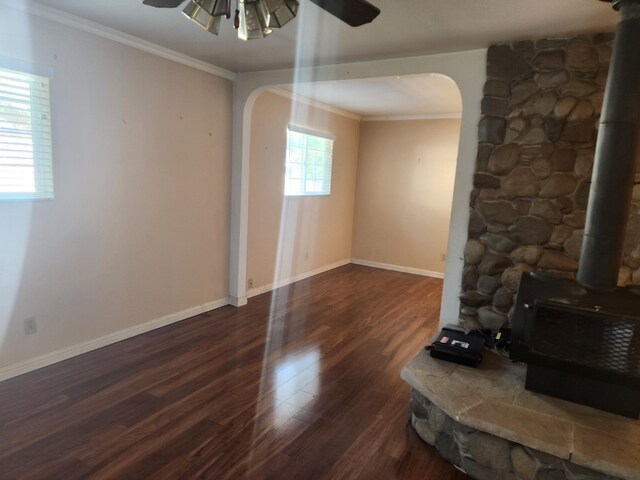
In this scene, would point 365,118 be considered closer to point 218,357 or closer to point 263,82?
point 263,82

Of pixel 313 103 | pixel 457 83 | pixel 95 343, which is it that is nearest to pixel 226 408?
pixel 95 343

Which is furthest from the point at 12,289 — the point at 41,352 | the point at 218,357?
the point at 218,357

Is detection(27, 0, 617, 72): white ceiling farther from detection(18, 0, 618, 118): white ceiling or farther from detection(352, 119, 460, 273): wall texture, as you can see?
detection(352, 119, 460, 273): wall texture

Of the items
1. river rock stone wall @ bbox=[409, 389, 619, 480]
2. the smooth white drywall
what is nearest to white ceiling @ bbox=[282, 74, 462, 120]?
the smooth white drywall

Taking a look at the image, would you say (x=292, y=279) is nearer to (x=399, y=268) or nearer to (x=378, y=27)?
(x=399, y=268)

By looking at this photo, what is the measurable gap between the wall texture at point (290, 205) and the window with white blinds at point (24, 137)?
6.92 feet

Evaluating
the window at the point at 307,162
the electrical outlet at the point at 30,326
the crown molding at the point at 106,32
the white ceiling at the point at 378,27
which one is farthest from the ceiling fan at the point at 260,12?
the window at the point at 307,162

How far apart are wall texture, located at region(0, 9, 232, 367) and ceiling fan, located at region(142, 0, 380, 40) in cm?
150

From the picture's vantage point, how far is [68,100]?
2.78 meters

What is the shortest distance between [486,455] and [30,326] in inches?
114

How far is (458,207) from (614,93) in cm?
120

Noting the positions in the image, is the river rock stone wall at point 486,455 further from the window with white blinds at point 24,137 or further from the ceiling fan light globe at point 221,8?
the window with white blinds at point 24,137

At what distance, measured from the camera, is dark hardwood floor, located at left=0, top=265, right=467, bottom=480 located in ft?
6.53

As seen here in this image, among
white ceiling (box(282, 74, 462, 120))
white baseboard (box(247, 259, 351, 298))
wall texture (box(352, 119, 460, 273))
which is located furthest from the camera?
wall texture (box(352, 119, 460, 273))
